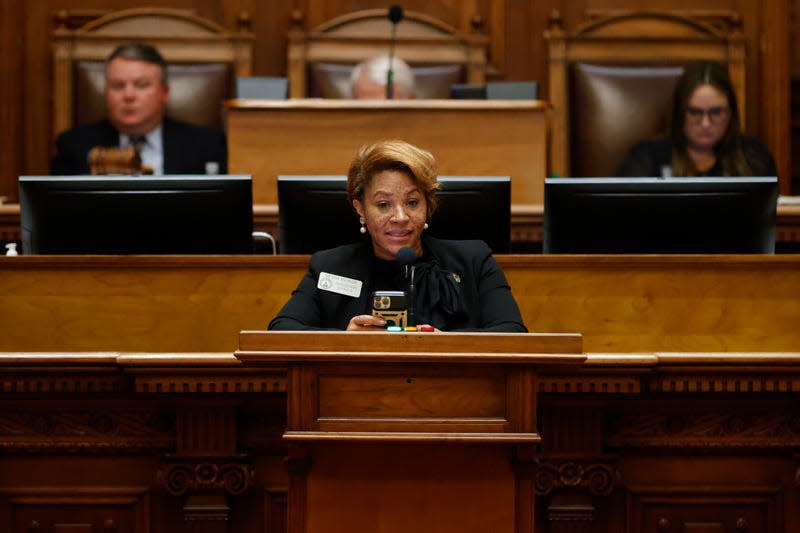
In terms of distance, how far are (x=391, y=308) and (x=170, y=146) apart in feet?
8.09

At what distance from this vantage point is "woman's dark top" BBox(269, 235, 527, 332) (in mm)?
2271

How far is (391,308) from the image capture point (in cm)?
201

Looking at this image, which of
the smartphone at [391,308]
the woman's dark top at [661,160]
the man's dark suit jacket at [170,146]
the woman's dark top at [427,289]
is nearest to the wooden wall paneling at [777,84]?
the woman's dark top at [661,160]

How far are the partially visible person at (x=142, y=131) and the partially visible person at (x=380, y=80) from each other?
572 millimetres

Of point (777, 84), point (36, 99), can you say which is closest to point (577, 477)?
point (777, 84)

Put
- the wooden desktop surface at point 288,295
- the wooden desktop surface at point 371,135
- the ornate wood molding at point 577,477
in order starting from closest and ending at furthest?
1. the ornate wood molding at point 577,477
2. the wooden desktop surface at point 288,295
3. the wooden desktop surface at point 371,135

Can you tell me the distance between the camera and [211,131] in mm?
4371

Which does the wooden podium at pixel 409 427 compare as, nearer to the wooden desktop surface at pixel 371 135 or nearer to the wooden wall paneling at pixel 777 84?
the wooden desktop surface at pixel 371 135

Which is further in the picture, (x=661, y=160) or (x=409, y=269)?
(x=661, y=160)

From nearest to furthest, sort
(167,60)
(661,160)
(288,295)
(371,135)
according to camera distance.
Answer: (288,295) → (371,135) → (661,160) → (167,60)

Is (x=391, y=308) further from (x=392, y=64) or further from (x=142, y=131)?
(x=142, y=131)

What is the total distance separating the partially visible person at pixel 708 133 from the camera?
403 cm

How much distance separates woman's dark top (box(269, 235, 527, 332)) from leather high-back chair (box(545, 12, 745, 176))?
2.30 metres

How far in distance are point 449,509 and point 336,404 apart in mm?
231
